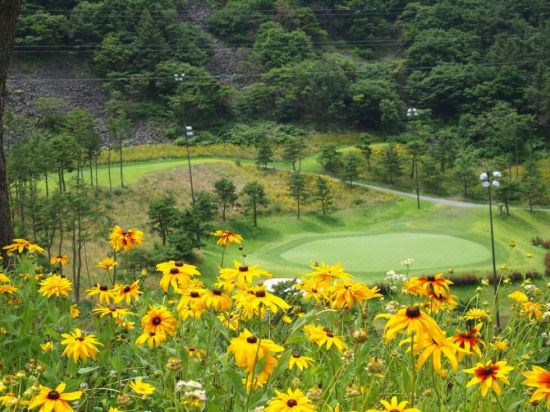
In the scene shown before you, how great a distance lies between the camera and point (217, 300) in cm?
152

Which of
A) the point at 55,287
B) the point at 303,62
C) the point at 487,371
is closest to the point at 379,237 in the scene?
the point at 55,287

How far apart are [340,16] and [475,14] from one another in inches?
466

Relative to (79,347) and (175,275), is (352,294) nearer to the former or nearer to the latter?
(175,275)

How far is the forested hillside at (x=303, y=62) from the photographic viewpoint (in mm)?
38781

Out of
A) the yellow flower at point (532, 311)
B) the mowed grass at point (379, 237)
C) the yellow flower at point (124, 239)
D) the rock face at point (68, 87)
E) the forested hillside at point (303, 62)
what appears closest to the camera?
the yellow flower at point (532, 311)

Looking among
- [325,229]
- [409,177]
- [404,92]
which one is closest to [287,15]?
[404,92]

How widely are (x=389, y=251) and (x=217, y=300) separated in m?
17.4

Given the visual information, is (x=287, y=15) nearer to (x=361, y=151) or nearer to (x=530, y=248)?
(x=361, y=151)

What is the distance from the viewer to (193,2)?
53.1 meters

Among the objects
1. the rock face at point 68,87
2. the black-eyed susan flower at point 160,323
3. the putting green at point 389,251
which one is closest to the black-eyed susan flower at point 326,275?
the black-eyed susan flower at point 160,323

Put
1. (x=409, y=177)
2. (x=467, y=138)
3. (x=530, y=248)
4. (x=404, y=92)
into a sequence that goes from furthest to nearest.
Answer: (x=404, y=92) < (x=467, y=138) < (x=409, y=177) < (x=530, y=248)

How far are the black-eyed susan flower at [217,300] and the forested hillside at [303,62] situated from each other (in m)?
35.3

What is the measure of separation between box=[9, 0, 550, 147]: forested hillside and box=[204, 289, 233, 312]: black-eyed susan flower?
3529cm

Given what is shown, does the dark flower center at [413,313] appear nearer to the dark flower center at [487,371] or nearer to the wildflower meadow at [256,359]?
the wildflower meadow at [256,359]
